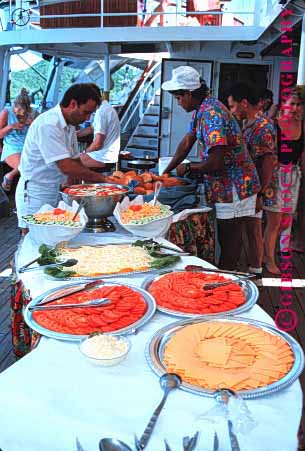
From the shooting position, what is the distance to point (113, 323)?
151 centimetres

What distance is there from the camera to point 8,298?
151 inches

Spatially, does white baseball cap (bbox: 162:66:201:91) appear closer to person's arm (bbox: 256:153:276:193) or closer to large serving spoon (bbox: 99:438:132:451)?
person's arm (bbox: 256:153:276:193)

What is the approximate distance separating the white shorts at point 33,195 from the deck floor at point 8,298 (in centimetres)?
76

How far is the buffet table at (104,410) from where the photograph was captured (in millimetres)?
1071

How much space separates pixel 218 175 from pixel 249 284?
1525 mm

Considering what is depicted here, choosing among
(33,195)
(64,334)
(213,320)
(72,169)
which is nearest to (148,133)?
(33,195)

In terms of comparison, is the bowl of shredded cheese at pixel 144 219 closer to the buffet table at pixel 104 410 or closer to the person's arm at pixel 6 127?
the buffet table at pixel 104 410

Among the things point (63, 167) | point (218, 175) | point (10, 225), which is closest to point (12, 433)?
point (63, 167)

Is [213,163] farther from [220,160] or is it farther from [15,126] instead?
[15,126]

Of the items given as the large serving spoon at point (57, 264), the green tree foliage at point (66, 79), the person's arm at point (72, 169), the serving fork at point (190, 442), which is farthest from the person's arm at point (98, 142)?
the green tree foliage at point (66, 79)

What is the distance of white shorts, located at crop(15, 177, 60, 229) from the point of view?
117 inches

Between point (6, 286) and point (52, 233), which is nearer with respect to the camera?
point (52, 233)

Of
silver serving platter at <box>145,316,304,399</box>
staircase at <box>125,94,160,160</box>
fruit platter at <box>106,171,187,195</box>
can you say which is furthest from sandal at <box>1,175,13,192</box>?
silver serving platter at <box>145,316,304,399</box>

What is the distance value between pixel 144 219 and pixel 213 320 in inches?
38.8
